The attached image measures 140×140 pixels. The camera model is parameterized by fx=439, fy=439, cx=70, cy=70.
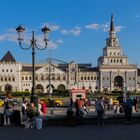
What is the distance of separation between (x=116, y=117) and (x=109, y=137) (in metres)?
5.78

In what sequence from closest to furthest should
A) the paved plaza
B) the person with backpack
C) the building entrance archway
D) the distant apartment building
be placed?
the paved plaza < the person with backpack < the distant apartment building < the building entrance archway

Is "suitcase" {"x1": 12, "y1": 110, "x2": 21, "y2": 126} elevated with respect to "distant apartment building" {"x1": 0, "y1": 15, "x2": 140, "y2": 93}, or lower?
lower

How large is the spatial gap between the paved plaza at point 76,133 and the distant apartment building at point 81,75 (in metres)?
128

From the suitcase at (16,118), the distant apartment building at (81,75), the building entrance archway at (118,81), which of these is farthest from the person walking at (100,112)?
the building entrance archway at (118,81)

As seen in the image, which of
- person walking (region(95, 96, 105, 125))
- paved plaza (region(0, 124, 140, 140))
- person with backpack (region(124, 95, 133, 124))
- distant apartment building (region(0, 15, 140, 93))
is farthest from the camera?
distant apartment building (region(0, 15, 140, 93))

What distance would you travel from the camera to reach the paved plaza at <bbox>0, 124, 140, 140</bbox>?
15828 mm

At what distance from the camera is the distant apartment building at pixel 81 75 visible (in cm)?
14875

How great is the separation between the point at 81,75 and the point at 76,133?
137 meters

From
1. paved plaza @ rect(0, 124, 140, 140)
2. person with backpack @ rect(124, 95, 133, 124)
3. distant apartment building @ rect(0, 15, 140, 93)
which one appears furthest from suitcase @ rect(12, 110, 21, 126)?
distant apartment building @ rect(0, 15, 140, 93)

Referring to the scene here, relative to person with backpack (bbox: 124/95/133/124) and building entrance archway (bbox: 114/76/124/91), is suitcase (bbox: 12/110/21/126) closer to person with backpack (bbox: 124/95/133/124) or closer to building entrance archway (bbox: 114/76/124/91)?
person with backpack (bbox: 124/95/133/124)

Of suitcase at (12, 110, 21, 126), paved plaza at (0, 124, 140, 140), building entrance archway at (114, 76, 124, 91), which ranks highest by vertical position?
building entrance archway at (114, 76, 124, 91)

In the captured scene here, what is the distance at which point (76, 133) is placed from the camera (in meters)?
17.2

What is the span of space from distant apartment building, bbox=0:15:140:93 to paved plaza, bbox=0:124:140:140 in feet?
420

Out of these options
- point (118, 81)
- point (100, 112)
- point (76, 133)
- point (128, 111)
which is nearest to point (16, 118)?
point (100, 112)
